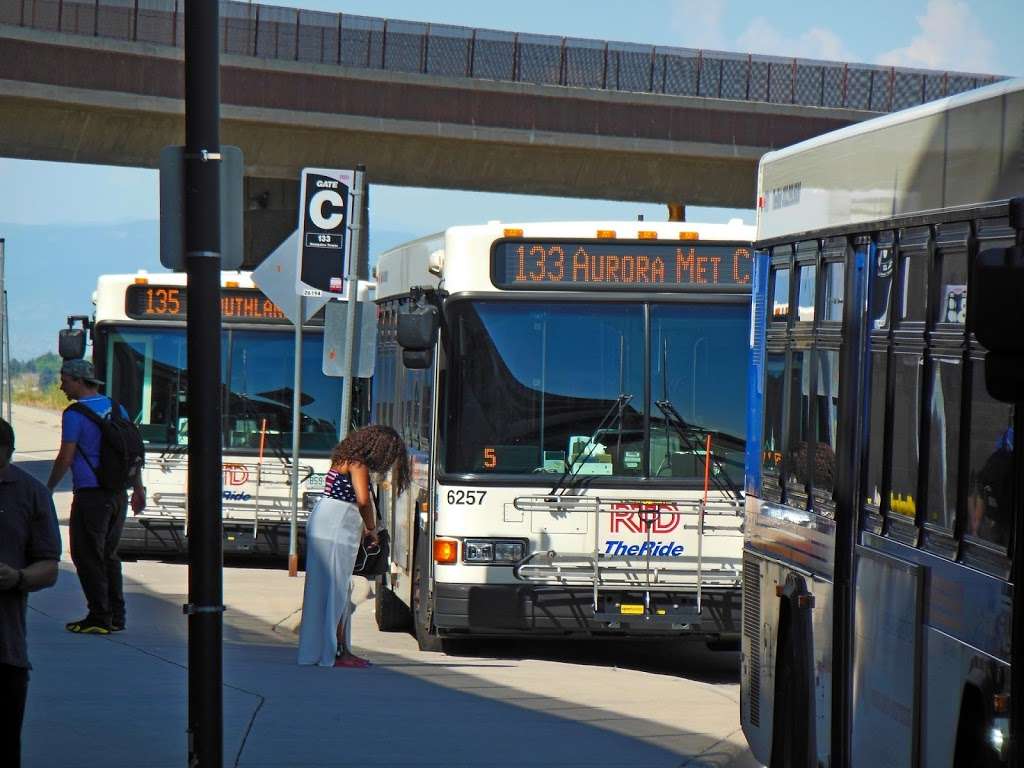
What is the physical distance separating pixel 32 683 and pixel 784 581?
495 cm

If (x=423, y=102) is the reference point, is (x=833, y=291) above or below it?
below

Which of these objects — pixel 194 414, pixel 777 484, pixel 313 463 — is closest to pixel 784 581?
pixel 777 484

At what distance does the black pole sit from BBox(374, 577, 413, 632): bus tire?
27.3ft

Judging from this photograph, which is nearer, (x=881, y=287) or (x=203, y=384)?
(x=881, y=287)

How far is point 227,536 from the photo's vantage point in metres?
20.3

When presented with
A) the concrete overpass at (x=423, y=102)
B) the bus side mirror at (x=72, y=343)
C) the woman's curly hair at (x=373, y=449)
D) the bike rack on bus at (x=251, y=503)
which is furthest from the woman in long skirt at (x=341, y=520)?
the concrete overpass at (x=423, y=102)

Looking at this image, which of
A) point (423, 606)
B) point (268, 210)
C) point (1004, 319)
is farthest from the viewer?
point (268, 210)

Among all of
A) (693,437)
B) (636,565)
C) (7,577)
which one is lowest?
(636,565)

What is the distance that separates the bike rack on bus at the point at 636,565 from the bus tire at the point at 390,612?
10.4 feet

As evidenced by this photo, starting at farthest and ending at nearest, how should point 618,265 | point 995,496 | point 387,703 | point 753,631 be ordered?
point 618,265
point 387,703
point 753,631
point 995,496

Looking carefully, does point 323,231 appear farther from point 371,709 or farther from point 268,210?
point 268,210

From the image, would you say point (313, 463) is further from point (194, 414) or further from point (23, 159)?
point (23, 159)

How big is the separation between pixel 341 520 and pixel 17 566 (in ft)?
17.4

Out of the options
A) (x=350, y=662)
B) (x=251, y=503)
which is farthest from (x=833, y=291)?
(x=251, y=503)
